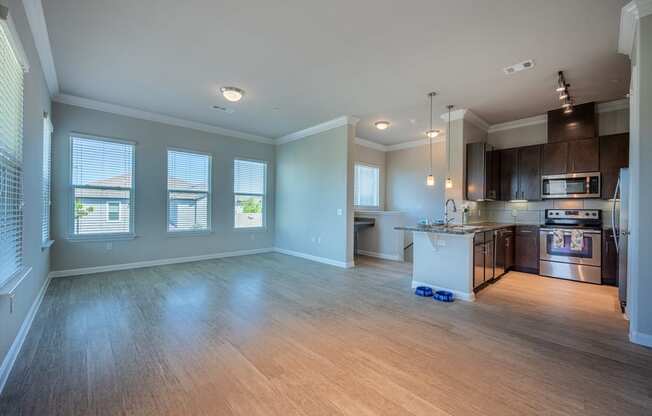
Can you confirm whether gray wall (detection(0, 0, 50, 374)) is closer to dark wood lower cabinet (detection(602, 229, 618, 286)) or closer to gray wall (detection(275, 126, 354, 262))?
gray wall (detection(275, 126, 354, 262))

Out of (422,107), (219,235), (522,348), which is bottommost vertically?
(522,348)

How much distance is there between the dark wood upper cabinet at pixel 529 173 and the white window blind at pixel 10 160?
6911 millimetres

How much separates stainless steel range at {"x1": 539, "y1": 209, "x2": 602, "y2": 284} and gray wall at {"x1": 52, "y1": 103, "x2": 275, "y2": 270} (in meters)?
5.84

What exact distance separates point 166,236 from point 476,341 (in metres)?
5.62

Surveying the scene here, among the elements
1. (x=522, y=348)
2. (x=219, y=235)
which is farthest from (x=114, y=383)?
(x=219, y=235)

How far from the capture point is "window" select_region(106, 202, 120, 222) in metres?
5.21

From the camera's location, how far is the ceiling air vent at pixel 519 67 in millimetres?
3477

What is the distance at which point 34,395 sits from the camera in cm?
185

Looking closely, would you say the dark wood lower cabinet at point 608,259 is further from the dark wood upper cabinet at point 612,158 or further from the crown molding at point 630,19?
the crown molding at point 630,19

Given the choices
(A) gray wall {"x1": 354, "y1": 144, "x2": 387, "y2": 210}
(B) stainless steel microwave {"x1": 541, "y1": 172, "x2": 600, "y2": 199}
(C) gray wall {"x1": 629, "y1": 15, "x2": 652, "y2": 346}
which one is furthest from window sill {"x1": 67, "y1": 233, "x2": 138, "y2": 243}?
(B) stainless steel microwave {"x1": 541, "y1": 172, "x2": 600, "y2": 199}

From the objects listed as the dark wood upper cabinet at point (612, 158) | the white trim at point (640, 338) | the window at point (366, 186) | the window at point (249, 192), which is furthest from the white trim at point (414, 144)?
the white trim at point (640, 338)

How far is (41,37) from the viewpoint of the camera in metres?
3.04

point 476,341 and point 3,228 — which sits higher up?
point 3,228

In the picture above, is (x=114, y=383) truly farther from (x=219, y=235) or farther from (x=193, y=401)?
(x=219, y=235)
